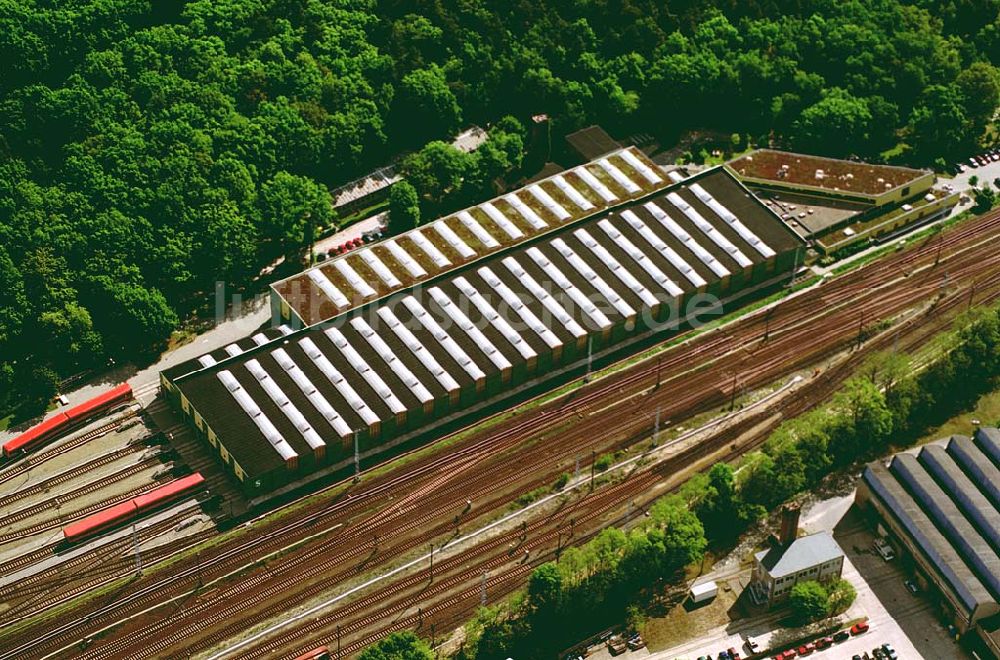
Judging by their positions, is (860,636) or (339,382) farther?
(339,382)

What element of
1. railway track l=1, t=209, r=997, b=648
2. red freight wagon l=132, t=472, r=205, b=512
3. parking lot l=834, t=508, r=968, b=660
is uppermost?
red freight wagon l=132, t=472, r=205, b=512

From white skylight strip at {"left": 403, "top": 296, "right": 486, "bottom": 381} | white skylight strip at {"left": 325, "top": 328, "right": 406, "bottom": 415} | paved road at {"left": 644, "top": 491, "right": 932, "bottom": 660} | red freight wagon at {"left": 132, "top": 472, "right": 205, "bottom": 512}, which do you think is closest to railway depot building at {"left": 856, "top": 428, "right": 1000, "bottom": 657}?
paved road at {"left": 644, "top": 491, "right": 932, "bottom": 660}

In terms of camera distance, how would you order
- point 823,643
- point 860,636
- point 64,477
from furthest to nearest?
point 64,477 → point 860,636 → point 823,643

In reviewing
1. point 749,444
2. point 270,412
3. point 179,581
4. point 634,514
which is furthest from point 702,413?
point 179,581

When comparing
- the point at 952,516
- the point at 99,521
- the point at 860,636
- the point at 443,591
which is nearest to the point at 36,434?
the point at 99,521

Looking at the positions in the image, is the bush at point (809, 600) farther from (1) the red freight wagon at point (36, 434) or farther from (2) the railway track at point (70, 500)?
(1) the red freight wagon at point (36, 434)

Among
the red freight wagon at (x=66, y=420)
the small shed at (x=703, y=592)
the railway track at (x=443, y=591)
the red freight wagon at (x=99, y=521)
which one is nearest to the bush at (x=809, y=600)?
the small shed at (x=703, y=592)

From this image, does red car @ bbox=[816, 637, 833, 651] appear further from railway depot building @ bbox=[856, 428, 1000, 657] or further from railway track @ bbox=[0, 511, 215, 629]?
railway track @ bbox=[0, 511, 215, 629]

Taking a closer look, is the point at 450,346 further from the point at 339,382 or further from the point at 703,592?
the point at 703,592
